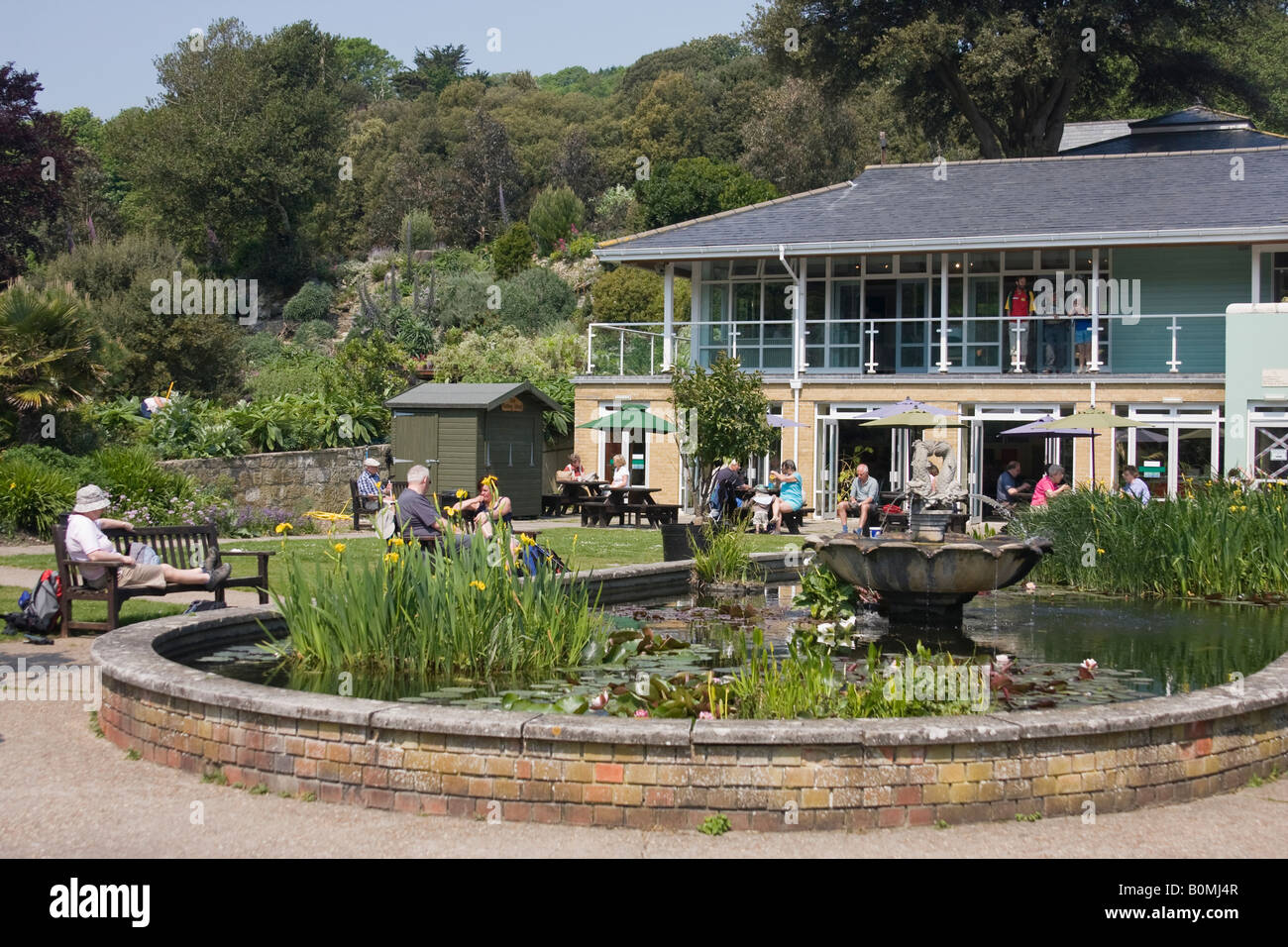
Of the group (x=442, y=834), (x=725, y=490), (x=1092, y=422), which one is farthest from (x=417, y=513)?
(x=1092, y=422)

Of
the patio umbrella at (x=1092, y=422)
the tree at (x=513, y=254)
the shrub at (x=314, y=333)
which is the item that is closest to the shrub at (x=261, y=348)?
the shrub at (x=314, y=333)

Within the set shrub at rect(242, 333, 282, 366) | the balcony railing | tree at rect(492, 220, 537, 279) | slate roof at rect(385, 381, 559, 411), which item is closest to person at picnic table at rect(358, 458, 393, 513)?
slate roof at rect(385, 381, 559, 411)

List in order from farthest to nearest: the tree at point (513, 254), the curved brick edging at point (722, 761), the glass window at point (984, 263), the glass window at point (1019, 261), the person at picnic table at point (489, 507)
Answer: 1. the tree at point (513, 254)
2. the glass window at point (984, 263)
3. the glass window at point (1019, 261)
4. the person at picnic table at point (489, 507)
5. the curved brick edging at point (722, 761)

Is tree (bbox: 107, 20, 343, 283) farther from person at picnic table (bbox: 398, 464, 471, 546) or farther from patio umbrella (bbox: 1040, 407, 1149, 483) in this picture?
person at picnic table (bbox: 398, 464, 471, 546)

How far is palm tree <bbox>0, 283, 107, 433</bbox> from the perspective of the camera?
1880cm

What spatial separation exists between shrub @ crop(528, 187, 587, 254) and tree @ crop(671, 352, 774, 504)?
34.0 meters

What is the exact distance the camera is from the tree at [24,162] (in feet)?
118

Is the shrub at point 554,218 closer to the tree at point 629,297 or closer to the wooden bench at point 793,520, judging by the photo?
the tree at point 629,297

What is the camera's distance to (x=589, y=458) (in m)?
30.5

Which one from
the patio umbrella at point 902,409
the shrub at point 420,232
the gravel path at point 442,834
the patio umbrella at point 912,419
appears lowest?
the gravel path at point 442,834

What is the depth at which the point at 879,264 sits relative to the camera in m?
31.0

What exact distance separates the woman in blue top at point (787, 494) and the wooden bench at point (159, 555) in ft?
39.0
